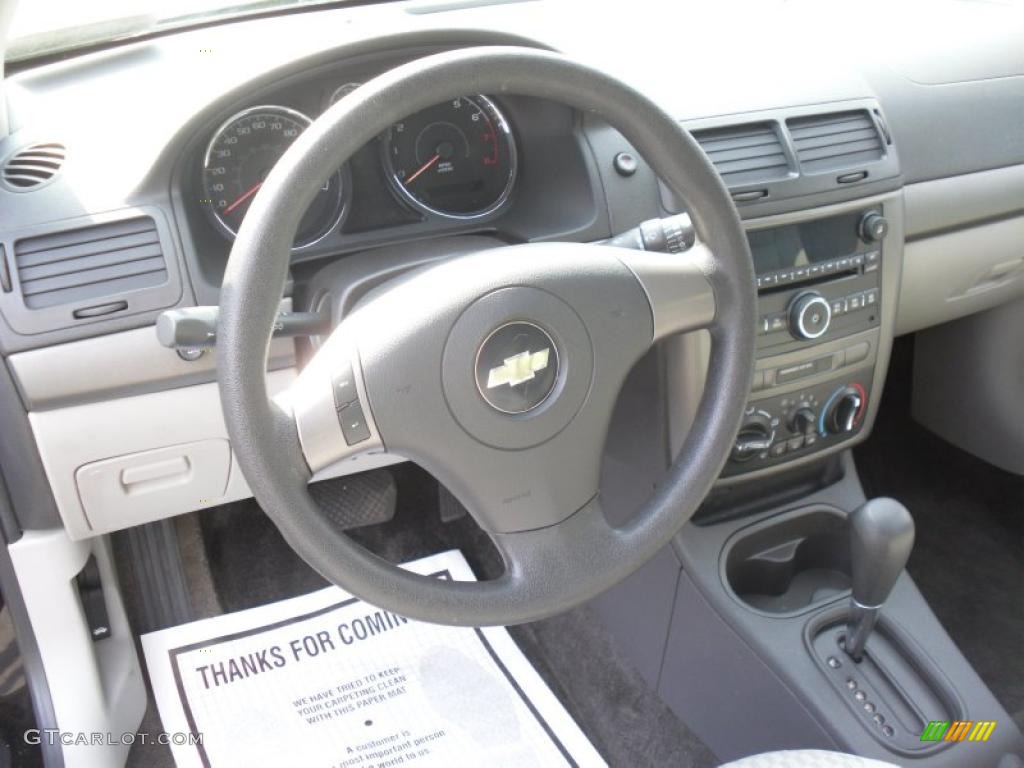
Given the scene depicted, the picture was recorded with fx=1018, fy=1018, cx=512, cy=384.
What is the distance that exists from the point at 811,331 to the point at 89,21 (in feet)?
3.39

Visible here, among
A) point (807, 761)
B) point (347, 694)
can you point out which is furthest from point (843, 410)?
point (347, 694)

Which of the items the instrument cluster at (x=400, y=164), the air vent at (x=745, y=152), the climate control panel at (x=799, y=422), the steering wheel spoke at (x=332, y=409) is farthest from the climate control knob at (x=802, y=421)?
the steering wheel spoke at (x=332, y=409)

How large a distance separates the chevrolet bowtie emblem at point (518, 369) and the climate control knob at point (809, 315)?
517 mm

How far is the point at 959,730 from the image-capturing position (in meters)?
1.27

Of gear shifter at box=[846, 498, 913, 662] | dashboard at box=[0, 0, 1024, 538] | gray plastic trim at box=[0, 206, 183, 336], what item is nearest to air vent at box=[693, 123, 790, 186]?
dashboard at box=[0, 0, 1024, 538]

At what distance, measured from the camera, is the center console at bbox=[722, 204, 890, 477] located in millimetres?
1319

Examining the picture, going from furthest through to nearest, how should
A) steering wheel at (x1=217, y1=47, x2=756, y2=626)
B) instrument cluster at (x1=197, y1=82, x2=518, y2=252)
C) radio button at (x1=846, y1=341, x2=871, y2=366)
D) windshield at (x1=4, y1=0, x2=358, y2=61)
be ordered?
1. radio button at (x1=846, y1=341, x2=871, y2=366)
2. windshield at (x1=4, y1=0, x2=358, y2=61)
3. instrument cluster at (x1=197, y1=82, x2=518, y2=252)
4. steering wheel at (x1=217, y1=47, x2=756, y2=626)

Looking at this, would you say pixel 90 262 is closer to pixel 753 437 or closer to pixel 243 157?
pixel 243 157

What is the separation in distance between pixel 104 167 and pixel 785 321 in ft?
2.78

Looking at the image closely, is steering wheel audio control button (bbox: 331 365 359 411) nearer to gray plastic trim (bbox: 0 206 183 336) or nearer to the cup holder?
gray plastic trim (bbox: 0 206 183 336)

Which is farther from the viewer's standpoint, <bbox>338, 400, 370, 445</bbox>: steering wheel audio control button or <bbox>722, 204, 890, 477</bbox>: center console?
<bbox>722, 204, 890, 477</bbox>: center console

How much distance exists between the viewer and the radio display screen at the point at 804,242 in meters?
1.31

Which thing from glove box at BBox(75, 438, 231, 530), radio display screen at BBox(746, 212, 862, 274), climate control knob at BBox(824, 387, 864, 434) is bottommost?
climate control knob at BBox(824, 387, 864, 434)

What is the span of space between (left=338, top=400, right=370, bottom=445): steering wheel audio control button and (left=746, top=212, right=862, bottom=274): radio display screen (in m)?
0.64
